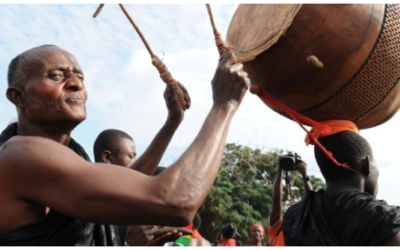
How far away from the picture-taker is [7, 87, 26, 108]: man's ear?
8.23 ft

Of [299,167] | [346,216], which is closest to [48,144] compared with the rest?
[346,216]

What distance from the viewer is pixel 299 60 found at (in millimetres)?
2906

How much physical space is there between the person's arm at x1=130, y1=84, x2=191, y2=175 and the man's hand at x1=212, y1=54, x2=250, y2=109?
0.77m

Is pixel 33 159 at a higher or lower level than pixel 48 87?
lower

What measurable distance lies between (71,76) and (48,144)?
0.44 metres

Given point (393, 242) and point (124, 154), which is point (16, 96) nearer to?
point (393, 242)

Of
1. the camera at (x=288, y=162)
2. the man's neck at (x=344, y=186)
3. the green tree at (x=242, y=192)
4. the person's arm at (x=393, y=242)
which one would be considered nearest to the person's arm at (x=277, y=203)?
the camera at (x=288, y=162)

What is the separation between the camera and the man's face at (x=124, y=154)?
16.0 ft

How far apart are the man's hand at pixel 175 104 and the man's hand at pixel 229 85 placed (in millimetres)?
772

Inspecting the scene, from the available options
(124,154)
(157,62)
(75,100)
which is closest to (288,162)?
(124,154)

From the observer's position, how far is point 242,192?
2350 centimetres

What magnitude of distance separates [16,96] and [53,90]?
210mm

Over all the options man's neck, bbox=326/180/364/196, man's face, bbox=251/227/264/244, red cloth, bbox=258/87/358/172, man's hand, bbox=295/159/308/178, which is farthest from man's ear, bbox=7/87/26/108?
man's face, bbox=251/227/264/244

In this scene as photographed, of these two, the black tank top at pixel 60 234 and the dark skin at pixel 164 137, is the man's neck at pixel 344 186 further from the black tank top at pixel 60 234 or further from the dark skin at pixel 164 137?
the black tank top at pixel 60 234
